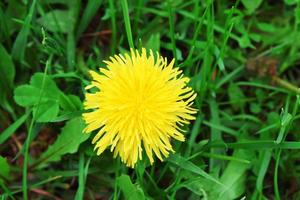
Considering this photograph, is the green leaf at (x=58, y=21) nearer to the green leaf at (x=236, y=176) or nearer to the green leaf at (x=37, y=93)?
the green leaf at (x=37, y=93)

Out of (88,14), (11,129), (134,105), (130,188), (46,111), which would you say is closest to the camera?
(134,105)

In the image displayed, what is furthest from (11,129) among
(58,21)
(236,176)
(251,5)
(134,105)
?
(251,5)

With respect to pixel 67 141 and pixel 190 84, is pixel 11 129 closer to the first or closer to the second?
pixel 67 141

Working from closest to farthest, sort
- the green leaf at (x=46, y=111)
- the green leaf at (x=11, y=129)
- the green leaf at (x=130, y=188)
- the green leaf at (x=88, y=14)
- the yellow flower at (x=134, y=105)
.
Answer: the yellow flower at (x=134, y=105) → the green leaf at (x=130, y=188) → the green leaf at (x=46, y=111) → the green leaf at (x=11, y=129) → the green leaf at (x=88, y=14)

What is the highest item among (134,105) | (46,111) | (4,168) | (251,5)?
(251,5)

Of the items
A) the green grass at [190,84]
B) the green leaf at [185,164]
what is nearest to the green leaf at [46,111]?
the green grass at [190,84]

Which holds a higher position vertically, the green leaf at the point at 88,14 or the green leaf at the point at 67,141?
the green leaf at the point at 88,14

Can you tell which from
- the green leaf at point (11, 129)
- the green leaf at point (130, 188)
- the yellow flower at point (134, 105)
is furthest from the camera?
the green leaf at point (11, 129)
